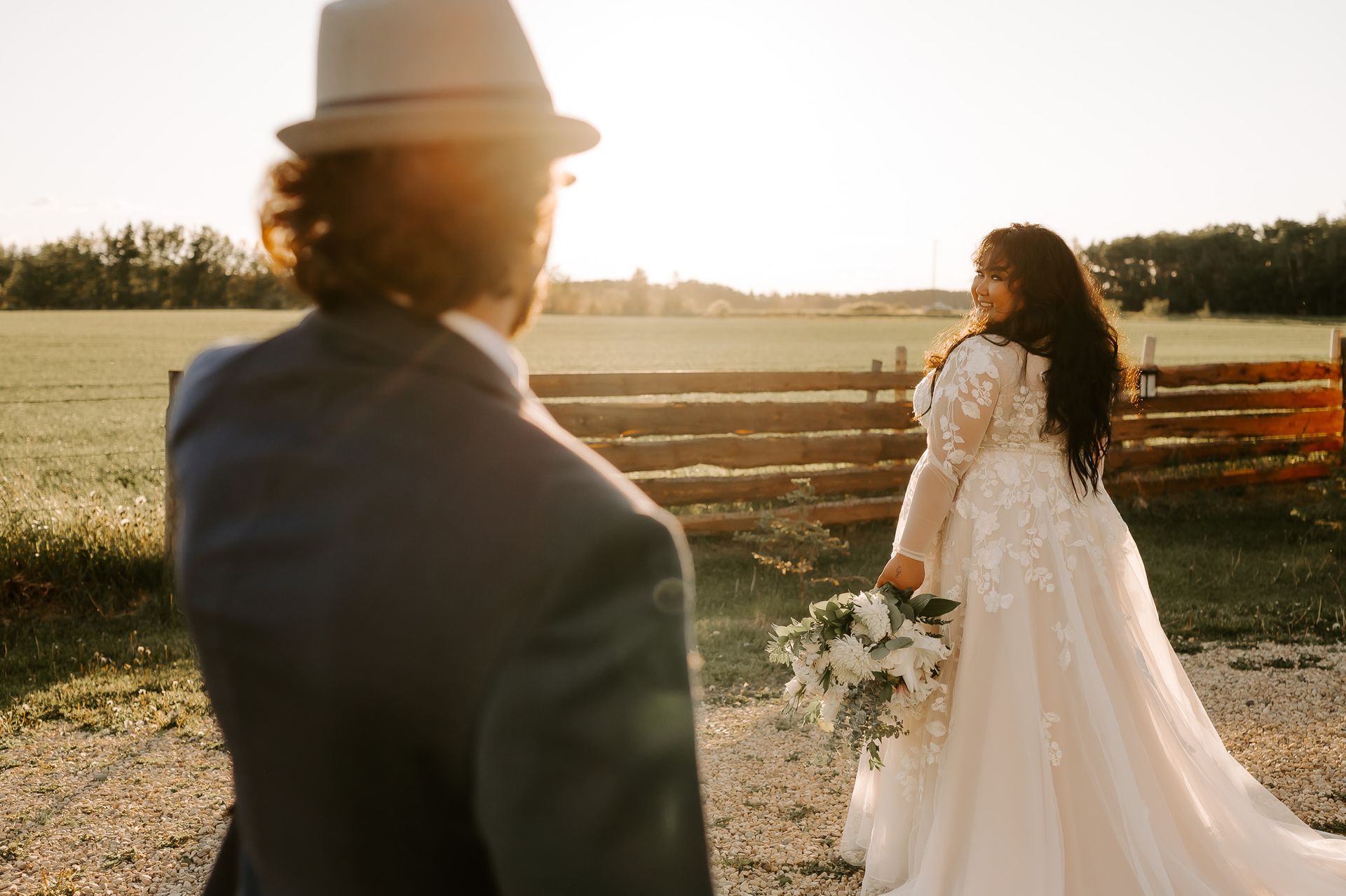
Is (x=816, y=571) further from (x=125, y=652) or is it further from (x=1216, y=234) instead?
(x=1216, y=234)

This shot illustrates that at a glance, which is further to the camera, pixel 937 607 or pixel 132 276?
pixel 132 276

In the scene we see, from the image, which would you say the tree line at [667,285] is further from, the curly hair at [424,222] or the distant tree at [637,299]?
the curly hair at [424,222]

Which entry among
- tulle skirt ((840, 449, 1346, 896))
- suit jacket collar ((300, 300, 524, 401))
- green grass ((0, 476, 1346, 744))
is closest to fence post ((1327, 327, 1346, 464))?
green grass ((0, 476, 1346, 744))

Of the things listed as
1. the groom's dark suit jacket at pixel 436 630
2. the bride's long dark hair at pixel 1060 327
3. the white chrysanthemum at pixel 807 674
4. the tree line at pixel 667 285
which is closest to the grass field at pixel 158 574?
the white chrysanthemum at pixel 807 674

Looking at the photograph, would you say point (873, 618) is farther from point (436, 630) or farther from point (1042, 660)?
point (436, 630)

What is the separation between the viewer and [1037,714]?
124 inches

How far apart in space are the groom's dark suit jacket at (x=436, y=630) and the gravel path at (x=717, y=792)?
10.4 feet

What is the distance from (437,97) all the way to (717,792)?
13.3 feet

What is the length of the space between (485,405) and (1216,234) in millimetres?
74349

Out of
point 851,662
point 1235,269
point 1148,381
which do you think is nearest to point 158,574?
point 851,662

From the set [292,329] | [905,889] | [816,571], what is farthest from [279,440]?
[816,571]

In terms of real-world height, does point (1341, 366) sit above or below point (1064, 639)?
above

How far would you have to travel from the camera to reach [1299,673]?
5871 mm

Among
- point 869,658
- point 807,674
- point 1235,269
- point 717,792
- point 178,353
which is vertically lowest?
point 717,792
